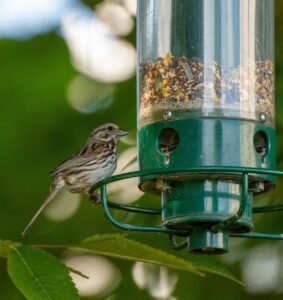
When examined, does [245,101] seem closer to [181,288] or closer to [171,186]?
[171,186]

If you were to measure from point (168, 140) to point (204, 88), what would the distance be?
0.34 meters

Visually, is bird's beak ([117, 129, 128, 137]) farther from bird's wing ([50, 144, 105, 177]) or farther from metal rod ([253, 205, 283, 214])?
metal rod ([253, 205, 283, 214])

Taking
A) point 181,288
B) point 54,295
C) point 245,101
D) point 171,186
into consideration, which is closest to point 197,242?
point 171,186

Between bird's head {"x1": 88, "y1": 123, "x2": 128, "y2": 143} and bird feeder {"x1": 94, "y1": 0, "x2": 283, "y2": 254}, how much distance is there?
1326 mm

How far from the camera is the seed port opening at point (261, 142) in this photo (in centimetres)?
643

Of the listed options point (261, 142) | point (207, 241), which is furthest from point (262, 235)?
point (261, 142)

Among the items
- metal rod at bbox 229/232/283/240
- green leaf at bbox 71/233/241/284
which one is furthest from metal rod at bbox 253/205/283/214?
green leaf at bbox 71/233/241/284

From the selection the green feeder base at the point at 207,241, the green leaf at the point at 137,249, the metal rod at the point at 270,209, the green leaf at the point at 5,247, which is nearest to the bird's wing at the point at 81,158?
the metal rod at the point at 270,209

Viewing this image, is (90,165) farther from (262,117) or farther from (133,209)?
(262,117)

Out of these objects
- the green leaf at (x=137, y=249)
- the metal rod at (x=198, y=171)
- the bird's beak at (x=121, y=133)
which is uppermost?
the bird's beak at (x=121, y=133)

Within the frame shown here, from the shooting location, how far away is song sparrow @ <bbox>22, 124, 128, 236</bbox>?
805 cm

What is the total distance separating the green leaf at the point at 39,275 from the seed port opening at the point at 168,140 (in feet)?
5.79

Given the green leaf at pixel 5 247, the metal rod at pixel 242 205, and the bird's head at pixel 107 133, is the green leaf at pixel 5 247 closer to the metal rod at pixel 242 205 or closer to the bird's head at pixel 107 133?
the metal rod at pixel 242 205

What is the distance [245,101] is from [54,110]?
2.91 m
